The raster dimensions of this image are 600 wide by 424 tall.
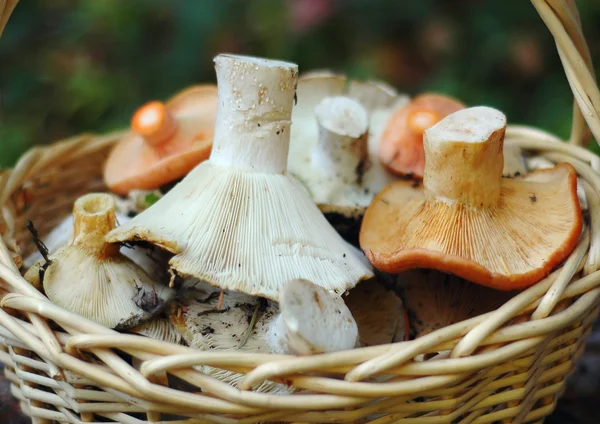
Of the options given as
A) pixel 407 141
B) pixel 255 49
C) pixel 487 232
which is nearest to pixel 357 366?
pixel 487 232

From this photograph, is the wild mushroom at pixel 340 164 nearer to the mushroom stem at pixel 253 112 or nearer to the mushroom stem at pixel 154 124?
the mushroom stem at pixel 253 112

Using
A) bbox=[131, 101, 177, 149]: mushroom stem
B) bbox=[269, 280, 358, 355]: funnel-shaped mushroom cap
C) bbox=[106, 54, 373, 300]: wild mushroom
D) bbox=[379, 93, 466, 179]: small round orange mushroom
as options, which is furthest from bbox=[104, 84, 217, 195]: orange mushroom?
Answer: bbox=[269, 280, 358, 355]: funnel-shaped mushroom cap

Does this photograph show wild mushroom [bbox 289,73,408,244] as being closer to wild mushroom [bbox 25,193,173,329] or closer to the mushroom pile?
the mushroom pile

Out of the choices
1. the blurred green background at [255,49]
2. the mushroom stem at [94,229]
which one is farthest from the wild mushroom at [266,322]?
the blurred green background at [255,49]

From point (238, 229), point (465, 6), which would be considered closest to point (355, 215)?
point (238, 229)

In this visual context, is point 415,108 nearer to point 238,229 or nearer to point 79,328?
point 238,229
